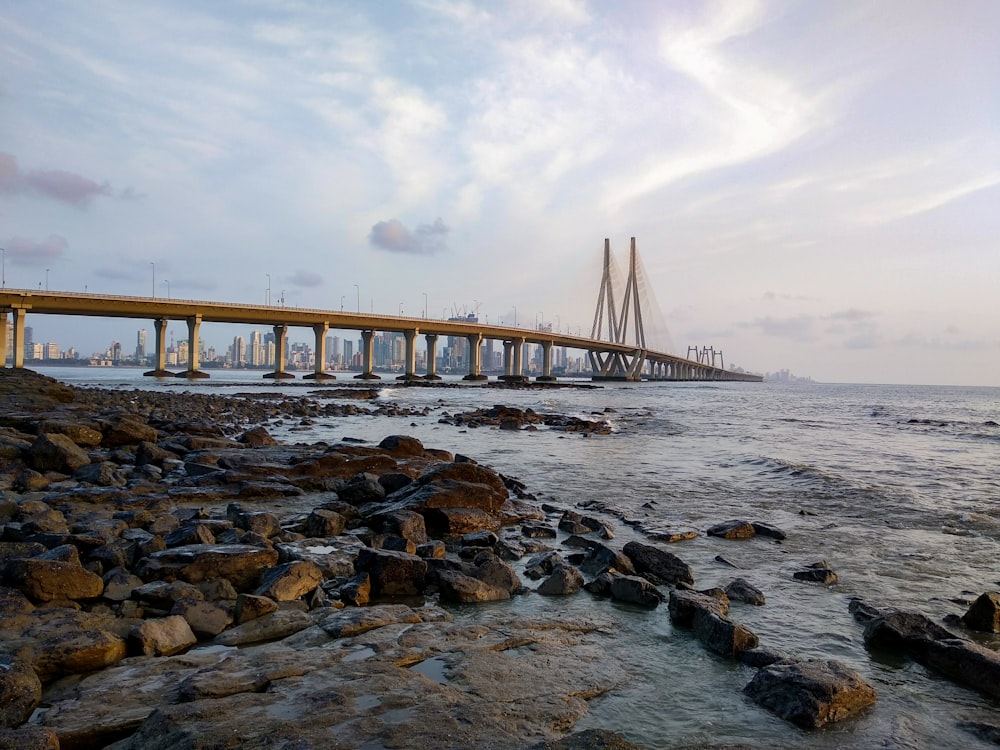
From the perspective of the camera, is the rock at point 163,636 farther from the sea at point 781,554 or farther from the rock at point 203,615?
the sea at point 781,554

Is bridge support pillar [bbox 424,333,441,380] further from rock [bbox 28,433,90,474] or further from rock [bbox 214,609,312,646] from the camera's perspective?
rock [bbox 214,609,312,646]

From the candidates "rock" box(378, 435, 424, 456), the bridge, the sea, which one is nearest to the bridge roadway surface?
the bridge

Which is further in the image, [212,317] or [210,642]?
[212,317]

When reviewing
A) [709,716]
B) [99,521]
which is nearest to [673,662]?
[709,716]

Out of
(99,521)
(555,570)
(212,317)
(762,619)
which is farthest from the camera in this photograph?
(212,317)

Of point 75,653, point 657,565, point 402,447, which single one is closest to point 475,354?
point 402,447

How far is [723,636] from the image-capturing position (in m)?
4.93

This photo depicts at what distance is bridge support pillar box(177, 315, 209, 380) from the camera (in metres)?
72.4

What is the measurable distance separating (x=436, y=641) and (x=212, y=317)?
7713cm

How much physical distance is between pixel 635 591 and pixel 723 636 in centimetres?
122

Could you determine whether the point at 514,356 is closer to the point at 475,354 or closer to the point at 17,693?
the point at 475,354

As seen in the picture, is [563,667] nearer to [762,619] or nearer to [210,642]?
[762,619]

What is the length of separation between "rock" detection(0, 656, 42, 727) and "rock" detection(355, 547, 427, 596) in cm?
283

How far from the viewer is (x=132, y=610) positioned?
5074 millimetres
